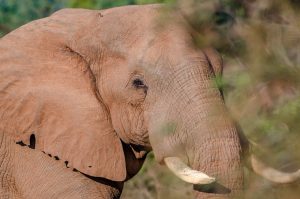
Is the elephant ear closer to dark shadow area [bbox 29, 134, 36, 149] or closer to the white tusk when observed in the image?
dark shadow area [bbox 29, 134, 36, 149]

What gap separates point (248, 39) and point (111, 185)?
6.14 ft

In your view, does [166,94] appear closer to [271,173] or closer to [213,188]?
[213,188]

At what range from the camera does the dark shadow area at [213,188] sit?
4.76m

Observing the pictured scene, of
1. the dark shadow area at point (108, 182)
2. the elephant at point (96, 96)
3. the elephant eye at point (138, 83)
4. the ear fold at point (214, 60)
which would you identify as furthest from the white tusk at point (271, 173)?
the dark shadow area at point (108, 182)

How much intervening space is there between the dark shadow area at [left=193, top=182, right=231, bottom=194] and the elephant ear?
0.53 meters

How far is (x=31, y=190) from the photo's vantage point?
539 centimetres

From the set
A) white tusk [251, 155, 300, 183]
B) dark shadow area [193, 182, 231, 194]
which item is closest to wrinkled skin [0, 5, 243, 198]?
dark shadow area [193, 182, 231, 194]

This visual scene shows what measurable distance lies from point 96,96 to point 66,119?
178 millimetres

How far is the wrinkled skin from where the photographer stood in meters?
5.06

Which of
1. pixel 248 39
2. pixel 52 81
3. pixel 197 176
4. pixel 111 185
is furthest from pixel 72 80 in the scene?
pixel 248 39

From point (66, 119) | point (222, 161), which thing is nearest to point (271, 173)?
point (222, 161)

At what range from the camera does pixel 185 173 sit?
4.82 meters

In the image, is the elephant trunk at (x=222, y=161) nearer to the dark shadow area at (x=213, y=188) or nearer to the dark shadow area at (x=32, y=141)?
the dark shadow area at (x=213, y=188)

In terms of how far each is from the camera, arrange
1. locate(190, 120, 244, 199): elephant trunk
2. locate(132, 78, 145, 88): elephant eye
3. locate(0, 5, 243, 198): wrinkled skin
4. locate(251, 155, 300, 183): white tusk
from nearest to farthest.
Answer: locate(251, 155, 300, 183): white tusk, locate(190, 120, 244, 199): elephant trunk, locate(0, 5, 243, 198): wrinkled skin, locate(132, 78, 145, 88): elephant eye
